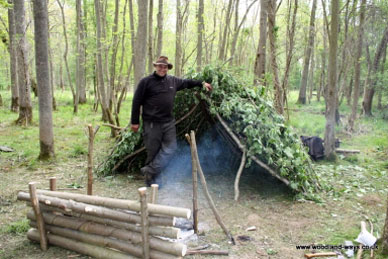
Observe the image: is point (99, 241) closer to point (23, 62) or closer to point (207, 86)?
point (207, 86)

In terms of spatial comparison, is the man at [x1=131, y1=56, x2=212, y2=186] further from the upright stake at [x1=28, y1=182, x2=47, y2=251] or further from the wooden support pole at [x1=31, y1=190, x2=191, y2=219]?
the upright stake at [x1=28, y1=182, x2=47, y2=251]

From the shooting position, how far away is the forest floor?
11.9 feet

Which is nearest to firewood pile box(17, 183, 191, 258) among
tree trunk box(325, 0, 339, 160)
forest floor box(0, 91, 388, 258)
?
forest floor box(0, 91, 388, 258)

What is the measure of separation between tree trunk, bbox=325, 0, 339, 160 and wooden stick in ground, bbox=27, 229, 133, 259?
5.79 metres

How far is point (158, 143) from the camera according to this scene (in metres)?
4.95

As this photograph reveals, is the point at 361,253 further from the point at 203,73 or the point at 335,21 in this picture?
the point at 335,21

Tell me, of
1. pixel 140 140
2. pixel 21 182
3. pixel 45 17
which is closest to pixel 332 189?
pixel 140 140

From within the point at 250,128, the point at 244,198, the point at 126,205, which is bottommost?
the point at 244,198

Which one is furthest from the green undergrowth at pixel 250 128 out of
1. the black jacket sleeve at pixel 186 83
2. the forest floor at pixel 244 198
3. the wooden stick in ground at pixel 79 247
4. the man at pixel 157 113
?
the wooden stick in ground at pixel 79 247

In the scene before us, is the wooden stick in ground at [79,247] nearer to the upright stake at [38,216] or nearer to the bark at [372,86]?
the upright stake at [38,216]

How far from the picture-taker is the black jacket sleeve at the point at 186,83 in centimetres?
504

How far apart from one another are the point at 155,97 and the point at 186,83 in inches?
26.0

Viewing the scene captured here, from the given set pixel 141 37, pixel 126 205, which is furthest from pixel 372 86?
pixel 126 205

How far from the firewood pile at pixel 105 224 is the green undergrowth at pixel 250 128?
7.43 feet
